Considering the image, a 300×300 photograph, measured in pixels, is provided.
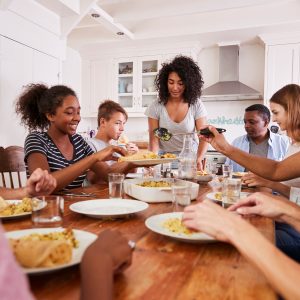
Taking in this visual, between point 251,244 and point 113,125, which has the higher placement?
point 113,125

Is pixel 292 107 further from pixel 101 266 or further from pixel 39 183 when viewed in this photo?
pixel 101 266

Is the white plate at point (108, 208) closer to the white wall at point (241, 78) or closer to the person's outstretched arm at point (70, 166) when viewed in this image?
the person's outstretched arm at point (70, 166)

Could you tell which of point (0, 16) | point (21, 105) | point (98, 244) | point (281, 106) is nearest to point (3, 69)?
point (0, 16)

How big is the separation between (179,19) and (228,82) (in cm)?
109

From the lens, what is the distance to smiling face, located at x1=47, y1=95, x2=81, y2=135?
1.91 metres

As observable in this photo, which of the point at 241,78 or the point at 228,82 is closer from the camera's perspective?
the point at 228,82

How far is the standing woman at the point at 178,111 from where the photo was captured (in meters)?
2.70

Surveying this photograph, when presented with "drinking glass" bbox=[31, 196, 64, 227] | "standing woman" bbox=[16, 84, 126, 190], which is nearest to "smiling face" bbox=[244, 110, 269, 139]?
"standing woman" bbox=[16, 84, 126, 190]

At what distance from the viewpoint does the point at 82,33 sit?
4.94m

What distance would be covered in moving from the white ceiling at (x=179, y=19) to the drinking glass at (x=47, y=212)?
9.92 feet

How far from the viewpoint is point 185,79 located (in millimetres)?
2744

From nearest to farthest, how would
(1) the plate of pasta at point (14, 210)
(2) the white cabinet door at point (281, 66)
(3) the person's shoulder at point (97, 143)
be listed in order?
(1) the plate of pasta at point (14, 210) → (3) the person's shoulder at point (97, 143) → (2) the white cabinet door at point (281, 66)

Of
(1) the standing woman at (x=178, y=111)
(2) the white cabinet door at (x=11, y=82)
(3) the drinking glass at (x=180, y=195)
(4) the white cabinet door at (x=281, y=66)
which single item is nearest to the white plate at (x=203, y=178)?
(1) the standing woman at (x=178, y=111)

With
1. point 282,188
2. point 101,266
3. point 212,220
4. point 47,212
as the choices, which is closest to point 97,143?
point 282,188
